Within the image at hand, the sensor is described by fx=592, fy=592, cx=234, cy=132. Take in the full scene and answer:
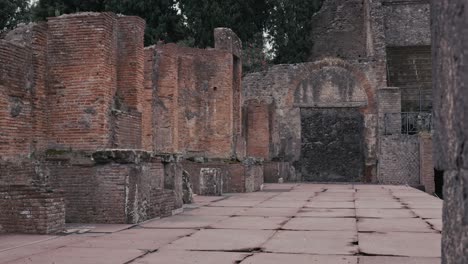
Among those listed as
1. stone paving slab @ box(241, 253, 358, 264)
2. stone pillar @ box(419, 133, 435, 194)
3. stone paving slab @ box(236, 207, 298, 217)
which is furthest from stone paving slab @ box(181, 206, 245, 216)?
stone pillar @ box(419, 133, 435, 194)

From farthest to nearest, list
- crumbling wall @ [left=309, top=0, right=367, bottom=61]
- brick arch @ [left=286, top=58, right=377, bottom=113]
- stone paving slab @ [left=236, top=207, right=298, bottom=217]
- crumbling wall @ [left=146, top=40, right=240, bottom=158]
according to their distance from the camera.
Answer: crumbling wall @ [left=309, top=0, right=367, bottom=61] → brick arch @ [left=286, top=58, right=377, bottom=113] → crumbling wall @ [left=146, top=40, right=240, bottom=158] → stone paving slab @ [left=236, top=207, right=298, bottom=217]

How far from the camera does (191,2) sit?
93.8ft

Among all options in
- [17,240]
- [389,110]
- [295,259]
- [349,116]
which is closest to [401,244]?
[295,259]

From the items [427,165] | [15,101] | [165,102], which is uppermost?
[165,102]

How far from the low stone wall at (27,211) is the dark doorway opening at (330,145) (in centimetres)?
1870

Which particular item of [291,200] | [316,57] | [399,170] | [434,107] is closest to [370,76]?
[399,170]

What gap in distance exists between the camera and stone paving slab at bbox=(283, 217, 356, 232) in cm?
775

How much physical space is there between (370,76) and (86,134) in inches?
641

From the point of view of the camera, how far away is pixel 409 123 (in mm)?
22156

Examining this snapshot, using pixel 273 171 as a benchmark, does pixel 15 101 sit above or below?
above

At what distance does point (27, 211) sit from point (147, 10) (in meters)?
22.0

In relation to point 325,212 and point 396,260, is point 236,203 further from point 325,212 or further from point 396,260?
point 396,260

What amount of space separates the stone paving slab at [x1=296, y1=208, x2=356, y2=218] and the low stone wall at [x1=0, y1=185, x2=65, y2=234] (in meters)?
4.04

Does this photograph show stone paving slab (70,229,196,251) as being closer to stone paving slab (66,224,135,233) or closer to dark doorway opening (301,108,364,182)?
stone paving slab (66,224,135,233)
